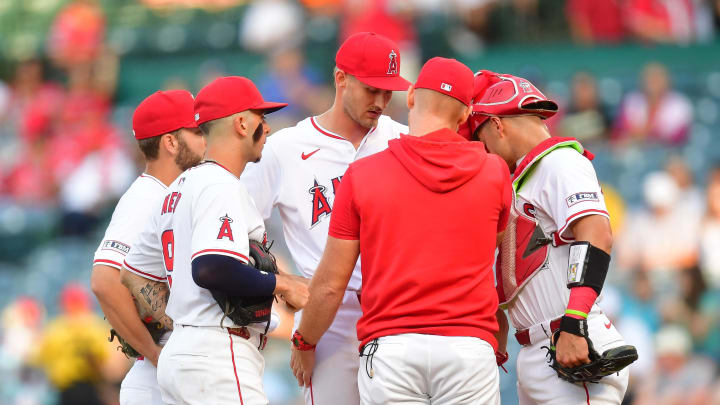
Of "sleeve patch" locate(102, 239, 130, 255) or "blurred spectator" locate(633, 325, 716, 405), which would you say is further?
"blurred spectator" locate(633, 325, 716, 405)

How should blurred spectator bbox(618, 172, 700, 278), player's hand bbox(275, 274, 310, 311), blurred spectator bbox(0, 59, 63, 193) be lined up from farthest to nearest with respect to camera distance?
blurred spectator bbox(0, 59, 63, 193), blurred spectator bbox(618, 172, 700, 278), player's hand bbox(275, 274, 310, 311)

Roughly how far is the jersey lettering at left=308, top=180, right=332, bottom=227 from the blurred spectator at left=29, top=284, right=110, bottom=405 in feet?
19.2

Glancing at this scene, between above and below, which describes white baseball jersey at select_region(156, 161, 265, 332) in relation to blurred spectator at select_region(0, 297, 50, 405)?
above

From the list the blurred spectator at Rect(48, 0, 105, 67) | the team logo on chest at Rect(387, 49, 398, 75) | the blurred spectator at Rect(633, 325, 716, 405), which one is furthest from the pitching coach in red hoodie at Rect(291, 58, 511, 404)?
the blurred spectator at Rect(48, 0, 105, 67)

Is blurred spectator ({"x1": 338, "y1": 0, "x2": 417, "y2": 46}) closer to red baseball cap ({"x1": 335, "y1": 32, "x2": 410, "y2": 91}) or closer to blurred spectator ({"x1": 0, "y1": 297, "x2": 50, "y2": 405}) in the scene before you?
blurred spectator ({"x1": 0, "y1": 297, "x2": 50, "y2": 405})

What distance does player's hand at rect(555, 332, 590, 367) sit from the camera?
13.6 feet

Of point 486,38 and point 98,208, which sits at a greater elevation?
point 486,38

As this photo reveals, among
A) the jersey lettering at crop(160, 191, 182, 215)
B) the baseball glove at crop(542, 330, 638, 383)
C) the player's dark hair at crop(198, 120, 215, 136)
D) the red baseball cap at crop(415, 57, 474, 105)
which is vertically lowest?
the baseball glove at crop(542, 330, 638, 383)

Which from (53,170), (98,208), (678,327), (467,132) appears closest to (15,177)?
(53,170)

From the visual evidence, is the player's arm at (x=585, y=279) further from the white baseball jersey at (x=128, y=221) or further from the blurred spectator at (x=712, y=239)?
the blurred spectator at (x=712, y=239)

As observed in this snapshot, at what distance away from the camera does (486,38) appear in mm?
12938

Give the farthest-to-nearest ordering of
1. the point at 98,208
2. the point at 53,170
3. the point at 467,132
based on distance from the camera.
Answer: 1. the point at 53,170
2. the point at 98,208
3. the point at 467,132

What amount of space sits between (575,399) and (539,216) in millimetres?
814

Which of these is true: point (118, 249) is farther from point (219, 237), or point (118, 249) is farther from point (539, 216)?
point (539, 216)
